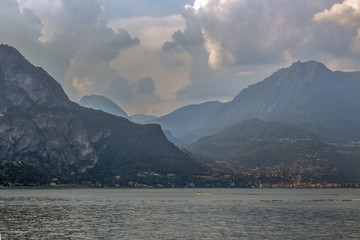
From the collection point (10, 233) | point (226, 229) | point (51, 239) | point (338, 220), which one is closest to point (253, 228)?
point (226, 229)

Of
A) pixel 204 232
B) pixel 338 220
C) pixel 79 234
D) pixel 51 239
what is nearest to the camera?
pixel 51 239

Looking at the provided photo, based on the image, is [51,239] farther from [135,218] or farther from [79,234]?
[135,218]

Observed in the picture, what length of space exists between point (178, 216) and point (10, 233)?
6612 cm

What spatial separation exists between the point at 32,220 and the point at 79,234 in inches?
1304

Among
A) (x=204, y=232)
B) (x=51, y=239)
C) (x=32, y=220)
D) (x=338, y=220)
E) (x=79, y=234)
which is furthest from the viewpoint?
(x=338, y=220)

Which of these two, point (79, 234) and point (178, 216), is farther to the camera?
point (178, 216)

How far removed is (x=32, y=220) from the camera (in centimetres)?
13675

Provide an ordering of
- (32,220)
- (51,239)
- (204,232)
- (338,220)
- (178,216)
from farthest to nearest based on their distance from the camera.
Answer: (178,216) → (338,220) → (32,220) → (204,232) → (51,239)

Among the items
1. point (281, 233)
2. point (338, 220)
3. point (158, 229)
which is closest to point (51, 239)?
point (158, 229)

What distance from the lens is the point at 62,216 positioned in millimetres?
151125

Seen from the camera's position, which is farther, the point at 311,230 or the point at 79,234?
the point at 311,230

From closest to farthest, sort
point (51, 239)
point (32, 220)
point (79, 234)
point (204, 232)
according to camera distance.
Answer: point (51, 239) → point (79, 234) → point (204, 232) → point (32, 220)

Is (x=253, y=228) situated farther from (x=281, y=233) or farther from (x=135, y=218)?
(x=135, y=218)

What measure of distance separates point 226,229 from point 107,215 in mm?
50551
